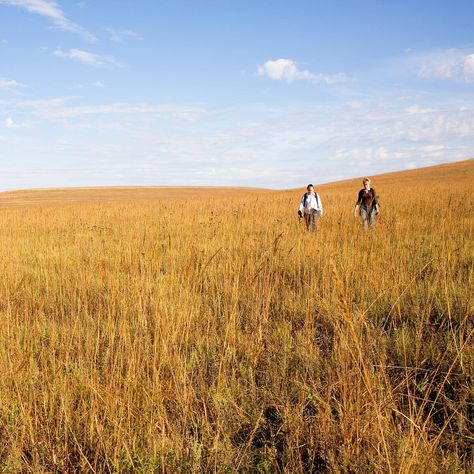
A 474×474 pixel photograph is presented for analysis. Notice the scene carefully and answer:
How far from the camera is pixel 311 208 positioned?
9.33 m

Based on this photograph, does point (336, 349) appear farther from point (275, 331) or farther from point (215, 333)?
point (215, 333)

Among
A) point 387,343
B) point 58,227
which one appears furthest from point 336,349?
point 58,227

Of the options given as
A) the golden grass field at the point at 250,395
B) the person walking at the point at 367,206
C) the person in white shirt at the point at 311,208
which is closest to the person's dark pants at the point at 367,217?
the person walking at the point at 367,206

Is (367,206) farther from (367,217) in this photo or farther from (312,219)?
(312,219)

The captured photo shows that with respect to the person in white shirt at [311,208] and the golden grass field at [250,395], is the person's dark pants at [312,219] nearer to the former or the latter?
the person in white shirt at [311,208]

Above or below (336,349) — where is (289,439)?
below

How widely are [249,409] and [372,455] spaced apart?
0.81 meters

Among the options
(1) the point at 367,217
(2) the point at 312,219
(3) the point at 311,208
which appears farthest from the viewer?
(2) the point at 312,219

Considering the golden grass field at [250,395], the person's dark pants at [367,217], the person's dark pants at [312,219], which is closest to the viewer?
the golden grass field at [250,395]

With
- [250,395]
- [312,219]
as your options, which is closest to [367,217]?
[312,219]

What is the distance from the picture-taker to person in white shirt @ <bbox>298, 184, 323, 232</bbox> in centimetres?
927

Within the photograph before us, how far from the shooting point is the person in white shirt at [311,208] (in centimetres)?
927

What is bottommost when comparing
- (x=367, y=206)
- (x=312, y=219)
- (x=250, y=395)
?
(x=250, y=395)

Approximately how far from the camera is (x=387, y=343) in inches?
125
